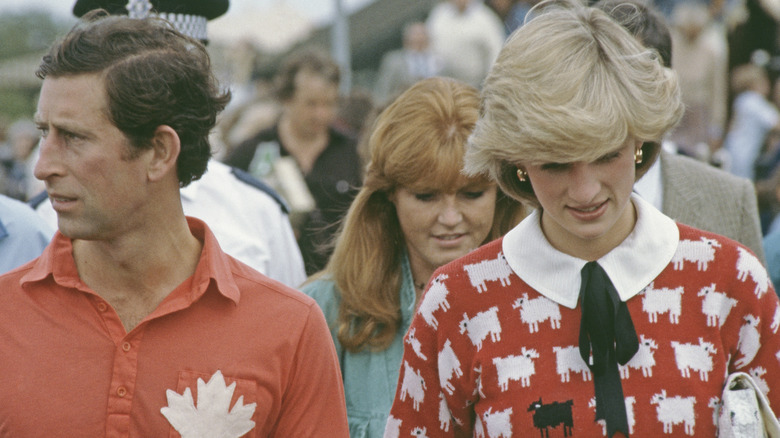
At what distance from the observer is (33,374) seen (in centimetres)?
263

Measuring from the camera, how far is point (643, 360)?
261 cm

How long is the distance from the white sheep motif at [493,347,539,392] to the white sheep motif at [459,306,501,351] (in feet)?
0.23

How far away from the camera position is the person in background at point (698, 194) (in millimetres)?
3945

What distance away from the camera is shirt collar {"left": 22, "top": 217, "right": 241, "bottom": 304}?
2.78 metres

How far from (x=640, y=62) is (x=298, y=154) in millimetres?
5229

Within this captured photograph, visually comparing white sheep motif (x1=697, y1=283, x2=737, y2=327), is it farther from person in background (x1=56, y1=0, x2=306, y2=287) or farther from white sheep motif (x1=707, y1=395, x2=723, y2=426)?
person in background (x1=56, y1=0, x2=306, y2=287)

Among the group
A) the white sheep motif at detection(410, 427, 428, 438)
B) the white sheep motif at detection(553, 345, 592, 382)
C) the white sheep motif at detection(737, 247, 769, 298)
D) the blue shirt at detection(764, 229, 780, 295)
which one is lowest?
the white sheep motif at detection(410, 427, 428, 438)

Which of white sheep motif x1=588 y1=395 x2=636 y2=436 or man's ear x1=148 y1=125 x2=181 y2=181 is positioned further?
man's ear x1=148 y1=125 x2=181 y2=181

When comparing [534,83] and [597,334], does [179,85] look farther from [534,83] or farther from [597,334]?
[597,334]

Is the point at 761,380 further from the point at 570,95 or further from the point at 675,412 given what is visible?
the point at 570,95

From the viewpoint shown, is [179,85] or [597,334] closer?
[597,334]

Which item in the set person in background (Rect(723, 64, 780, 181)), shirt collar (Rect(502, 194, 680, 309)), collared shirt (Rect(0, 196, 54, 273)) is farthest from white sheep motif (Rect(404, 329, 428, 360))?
person in background (Rect(723, 64, 780, 181))

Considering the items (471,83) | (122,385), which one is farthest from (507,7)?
(122,385)

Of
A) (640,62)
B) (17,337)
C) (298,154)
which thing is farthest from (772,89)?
(17,337)
